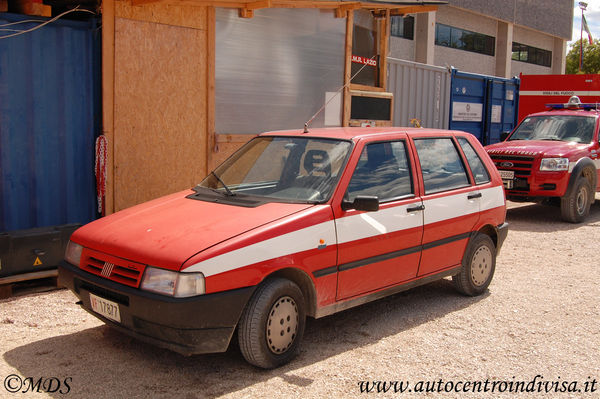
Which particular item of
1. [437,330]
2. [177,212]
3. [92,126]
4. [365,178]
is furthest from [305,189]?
[92,126]

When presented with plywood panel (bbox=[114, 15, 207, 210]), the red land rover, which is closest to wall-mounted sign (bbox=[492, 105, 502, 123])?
the red land rover

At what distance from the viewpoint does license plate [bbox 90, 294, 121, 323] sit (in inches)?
160

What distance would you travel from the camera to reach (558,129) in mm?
11641

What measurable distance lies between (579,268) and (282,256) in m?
4.83

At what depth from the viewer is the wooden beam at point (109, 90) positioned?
7.02m

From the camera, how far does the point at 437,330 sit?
515 cm

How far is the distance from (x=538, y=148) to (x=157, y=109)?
6703 millimetres

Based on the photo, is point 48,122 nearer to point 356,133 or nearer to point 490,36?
point 356,133

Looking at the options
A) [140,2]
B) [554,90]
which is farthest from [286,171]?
[554,90]

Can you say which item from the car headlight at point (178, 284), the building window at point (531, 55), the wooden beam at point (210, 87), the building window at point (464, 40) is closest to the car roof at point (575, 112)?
the wooden beam at point (210, 87)

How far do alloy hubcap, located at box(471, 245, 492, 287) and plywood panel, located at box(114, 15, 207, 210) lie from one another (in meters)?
3.83

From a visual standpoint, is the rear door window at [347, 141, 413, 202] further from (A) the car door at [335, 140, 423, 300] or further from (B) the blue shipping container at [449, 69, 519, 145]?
(B) the blue shipping container at [449, 69, 519, 145]

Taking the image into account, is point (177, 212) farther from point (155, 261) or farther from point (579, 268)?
point (579, 268)

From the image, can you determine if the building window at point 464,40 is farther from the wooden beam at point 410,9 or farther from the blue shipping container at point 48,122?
the blue shipping container at point 48,122
